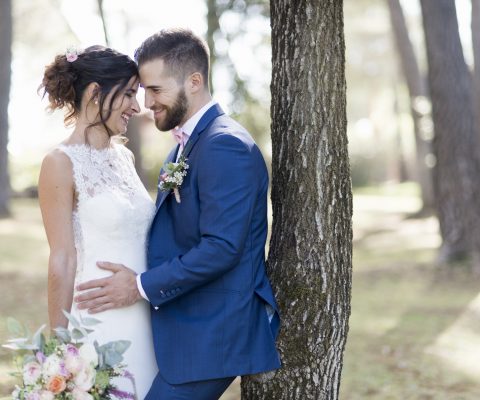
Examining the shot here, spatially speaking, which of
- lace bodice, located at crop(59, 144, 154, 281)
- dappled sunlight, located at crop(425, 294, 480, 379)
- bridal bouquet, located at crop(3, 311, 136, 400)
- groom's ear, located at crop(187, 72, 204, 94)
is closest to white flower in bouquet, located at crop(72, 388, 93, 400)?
bridal bouquet, located at crop(3, 311, 136, 400)

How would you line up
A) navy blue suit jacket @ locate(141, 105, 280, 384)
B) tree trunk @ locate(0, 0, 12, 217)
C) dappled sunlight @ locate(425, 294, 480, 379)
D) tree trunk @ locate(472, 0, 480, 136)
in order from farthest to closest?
1. tree trunk @ locate(0, 0, 12, 217)
2. tree trunk @ locate(472, 0, 480, 136)
3. dappled sunlight @ locate(425, 294, 480, 379)
4. navy blue suit jacket @ locate(141, 105, 280, 384)

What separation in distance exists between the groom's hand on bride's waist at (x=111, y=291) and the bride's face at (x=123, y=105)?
644 millimetres

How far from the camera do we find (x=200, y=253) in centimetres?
288

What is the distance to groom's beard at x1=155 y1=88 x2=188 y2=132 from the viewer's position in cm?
316

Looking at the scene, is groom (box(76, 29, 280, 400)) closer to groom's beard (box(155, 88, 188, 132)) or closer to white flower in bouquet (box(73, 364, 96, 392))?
groom's beard (box(155, 88, 188, 132))

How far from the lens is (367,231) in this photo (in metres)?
18.5

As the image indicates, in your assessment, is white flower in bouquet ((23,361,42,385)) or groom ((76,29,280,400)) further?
groom ((76,29,280,400))

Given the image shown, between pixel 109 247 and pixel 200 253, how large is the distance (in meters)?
A: 0.55

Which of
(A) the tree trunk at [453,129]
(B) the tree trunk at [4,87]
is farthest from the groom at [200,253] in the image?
(B) the tree trunk at [4,87]

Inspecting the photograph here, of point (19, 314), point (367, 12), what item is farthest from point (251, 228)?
point (367, 12)

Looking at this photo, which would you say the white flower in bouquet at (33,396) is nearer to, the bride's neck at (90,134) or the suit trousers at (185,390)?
the suit trousers at (185,390)

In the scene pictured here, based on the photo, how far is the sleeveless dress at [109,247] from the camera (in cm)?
320

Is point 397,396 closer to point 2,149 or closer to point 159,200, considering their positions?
point 159,200

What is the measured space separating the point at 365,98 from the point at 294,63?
4949cm
